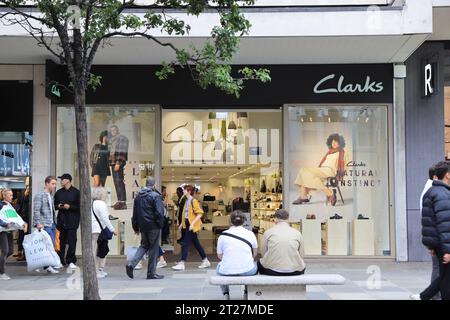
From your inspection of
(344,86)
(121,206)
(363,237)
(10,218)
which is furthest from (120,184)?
(363,237)

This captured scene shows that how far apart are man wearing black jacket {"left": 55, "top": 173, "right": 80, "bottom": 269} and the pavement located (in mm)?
428

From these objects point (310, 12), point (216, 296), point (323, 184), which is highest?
point (310, 12)

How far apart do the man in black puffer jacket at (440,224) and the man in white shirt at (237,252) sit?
2.28m

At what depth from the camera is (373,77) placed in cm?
1377

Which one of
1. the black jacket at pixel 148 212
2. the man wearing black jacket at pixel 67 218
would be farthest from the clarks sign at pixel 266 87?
the black jacket at pixel 148 212

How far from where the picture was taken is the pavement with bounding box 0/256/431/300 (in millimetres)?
9500

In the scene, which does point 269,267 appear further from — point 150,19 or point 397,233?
point 397,233

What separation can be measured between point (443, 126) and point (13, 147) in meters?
9.50

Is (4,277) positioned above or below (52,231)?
below

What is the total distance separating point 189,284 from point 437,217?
4839mm

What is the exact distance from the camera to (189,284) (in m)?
10.8

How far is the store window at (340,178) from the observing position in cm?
1400

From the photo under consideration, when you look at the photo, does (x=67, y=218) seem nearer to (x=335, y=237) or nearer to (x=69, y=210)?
(x=69, y=210)
